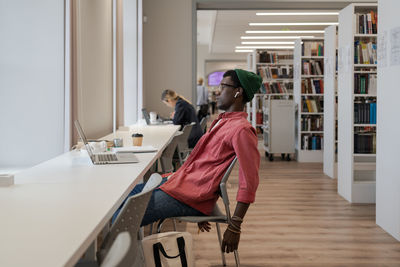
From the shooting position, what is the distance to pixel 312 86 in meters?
8.75

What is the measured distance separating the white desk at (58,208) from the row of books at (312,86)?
626cm

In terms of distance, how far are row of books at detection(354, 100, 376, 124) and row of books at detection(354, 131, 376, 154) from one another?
146 mm

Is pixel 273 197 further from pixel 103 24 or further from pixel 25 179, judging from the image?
pixel 25 179

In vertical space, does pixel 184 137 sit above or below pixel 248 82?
below

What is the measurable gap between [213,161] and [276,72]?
8.16 m

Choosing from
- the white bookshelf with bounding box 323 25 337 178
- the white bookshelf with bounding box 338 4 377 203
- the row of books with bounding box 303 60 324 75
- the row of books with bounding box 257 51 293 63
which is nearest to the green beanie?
the white bookshelf with bounding box 338 4 377 203

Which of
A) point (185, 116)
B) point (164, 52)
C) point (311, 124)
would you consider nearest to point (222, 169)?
point (185, 116)

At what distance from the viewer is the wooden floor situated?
352cm

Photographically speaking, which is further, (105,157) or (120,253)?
(105,157)

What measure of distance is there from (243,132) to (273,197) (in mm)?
3373

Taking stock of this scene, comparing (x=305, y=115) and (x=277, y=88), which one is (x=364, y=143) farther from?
(x=277, y=88)

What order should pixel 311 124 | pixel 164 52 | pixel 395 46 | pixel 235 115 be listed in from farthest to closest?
pixel 311 124 → pixel 164 52 → pixel 395 46 → pixel 235 115

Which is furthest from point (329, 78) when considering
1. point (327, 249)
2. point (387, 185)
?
point (327, 249)

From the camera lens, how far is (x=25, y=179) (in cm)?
235
